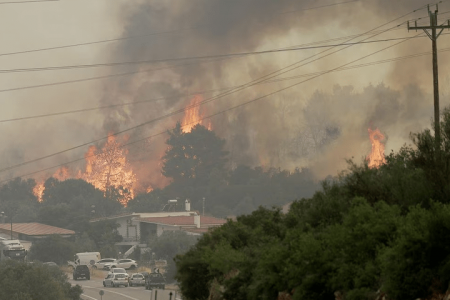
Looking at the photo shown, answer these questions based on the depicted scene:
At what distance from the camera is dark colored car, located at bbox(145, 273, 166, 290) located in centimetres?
8781

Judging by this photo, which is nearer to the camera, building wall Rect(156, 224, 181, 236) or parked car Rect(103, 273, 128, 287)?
parked car Rect(103, 273, 128, 287)

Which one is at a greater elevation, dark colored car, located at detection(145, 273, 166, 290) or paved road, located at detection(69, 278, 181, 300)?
dark colored car, located at detection(145, 273, 166, 290)

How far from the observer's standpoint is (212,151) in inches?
7761

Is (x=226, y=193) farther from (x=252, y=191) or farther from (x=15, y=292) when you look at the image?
(x=15, y=292)

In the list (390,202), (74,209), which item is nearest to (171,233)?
(74,209)

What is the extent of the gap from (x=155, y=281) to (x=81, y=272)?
2019cm

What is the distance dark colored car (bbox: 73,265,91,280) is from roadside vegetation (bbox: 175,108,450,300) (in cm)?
7032

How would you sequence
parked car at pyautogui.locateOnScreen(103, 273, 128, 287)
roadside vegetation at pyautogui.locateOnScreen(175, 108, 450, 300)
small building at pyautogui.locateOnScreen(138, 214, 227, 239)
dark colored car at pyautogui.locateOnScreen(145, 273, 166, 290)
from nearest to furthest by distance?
roadside vegetation at pyautogui.locateOnScreen(175, 108, 450, 300) < dark colored car at pyautogui.locateOnScreen(145, 273, 166, 290) < parked car at pyautogui.locateOnScreen(103, 273, 128, 287) < small building at pyautogui.locateOnScreen(138, 214, 227, 239)

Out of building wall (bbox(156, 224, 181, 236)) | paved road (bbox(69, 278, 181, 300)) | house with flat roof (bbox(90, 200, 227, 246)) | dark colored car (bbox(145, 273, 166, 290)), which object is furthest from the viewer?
house with flat roof (bbox(90, 200, 227, 246))

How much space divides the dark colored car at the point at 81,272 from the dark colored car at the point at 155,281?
17.4 meters

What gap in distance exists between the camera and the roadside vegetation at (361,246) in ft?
63.6

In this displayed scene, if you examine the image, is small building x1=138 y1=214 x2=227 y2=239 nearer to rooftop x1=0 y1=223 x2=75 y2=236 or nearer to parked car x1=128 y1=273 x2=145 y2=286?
rooftop x1=0 y1=223 x2=75 y2=236

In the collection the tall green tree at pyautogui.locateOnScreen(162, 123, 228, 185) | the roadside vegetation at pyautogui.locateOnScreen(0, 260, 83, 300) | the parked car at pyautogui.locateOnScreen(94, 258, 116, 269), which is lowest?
the roadside vegetation at pyautogui.locateOnScreen(0, 260, 83, 300)

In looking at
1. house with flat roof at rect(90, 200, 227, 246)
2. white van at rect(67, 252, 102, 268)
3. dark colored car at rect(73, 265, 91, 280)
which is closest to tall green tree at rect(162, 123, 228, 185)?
house with flat roof at rect(90, 200, 227, 246)
